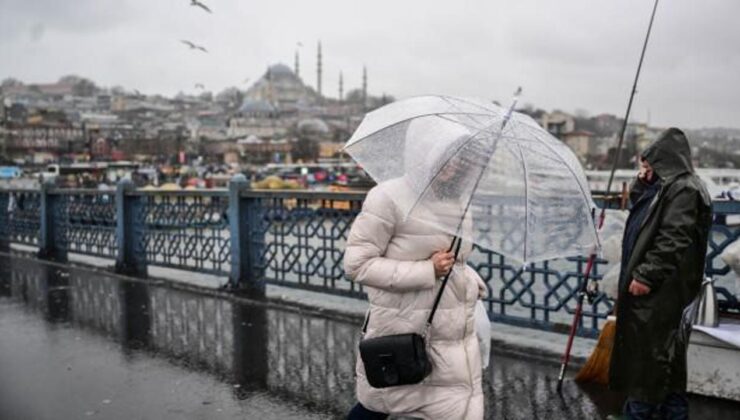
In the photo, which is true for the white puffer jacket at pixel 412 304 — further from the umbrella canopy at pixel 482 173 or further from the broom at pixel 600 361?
the broom at pixel 600 361

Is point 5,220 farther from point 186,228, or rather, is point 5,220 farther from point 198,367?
point 198,367

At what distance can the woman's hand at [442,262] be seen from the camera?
321 cm

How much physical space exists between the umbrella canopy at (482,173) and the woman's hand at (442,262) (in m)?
0.11

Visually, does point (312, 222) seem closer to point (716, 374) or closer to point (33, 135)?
point (716, 374)

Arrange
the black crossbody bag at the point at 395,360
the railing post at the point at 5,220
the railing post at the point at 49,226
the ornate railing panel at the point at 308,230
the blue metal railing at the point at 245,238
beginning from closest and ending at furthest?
the black crossbody bag at the point at 395,360, the blue metal railing at the point at 245,238, the ornate railing panel at the point at 308,230, the railing post at the point at 49,226, the railing post at the point at 5,220

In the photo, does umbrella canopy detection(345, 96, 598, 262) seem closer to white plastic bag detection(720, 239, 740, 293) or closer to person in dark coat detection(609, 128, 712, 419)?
person in dark coat detection(609, 128, 712, 419)

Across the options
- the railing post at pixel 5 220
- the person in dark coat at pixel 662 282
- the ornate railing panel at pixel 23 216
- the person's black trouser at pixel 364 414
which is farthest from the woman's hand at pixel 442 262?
the railing post at pixel 5 220

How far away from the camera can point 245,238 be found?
8.58m

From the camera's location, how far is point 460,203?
10.4 feet

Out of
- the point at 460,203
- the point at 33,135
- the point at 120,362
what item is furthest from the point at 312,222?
the point at 33,135

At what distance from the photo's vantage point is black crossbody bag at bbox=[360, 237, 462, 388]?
3.11 meters

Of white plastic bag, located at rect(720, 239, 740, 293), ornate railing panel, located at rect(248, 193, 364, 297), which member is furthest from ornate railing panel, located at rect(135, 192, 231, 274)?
white plastic bag, located at rect(720, 239, 740, 293)

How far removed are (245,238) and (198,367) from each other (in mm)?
3037

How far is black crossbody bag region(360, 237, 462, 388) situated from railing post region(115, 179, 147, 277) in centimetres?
789
